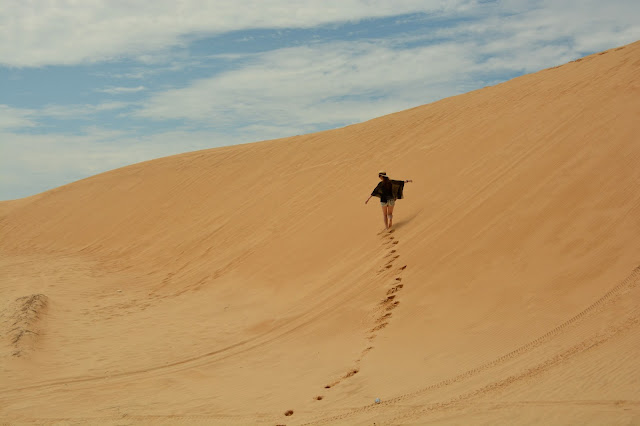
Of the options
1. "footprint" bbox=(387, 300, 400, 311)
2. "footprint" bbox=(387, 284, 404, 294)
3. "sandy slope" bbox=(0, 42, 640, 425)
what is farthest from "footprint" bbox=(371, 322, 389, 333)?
"footprint" bbox=(387, 284, 404, 294)

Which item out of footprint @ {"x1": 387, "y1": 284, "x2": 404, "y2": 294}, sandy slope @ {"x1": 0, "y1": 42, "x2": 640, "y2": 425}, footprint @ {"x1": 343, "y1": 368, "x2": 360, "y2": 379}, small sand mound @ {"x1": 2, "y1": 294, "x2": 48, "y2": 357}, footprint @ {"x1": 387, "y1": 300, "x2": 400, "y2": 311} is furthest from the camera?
small sand mound @ {"x1": 2, "y1": 294, "x2": 48, "y2": 357}

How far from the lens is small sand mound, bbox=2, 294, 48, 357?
27.5 ft

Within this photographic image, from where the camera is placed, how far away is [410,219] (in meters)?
10.2

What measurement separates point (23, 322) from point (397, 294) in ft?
19.3

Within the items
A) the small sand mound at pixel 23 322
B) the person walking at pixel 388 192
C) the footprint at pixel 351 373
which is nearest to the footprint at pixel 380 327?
the footprint at pixel 351 373

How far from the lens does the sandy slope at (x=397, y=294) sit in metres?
5.29

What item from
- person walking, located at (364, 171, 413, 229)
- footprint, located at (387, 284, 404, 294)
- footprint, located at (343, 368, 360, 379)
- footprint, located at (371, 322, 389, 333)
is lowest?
footprint, located at (343, 368, 360, 379)

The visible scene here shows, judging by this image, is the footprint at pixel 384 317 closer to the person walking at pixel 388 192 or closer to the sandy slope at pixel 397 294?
the sandy slope at pixel 397 294

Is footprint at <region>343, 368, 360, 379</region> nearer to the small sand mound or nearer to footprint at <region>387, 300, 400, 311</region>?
footprint at <region>387, 300, 400, 311</region>

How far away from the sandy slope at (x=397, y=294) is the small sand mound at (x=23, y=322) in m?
0.05

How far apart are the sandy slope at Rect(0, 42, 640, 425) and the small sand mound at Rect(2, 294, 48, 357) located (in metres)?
0.05

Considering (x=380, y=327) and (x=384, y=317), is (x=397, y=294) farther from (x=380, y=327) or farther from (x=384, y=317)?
(x=380, y=327)

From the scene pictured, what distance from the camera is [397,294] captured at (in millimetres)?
7965

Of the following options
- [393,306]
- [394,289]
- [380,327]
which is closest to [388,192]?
[394,289]
